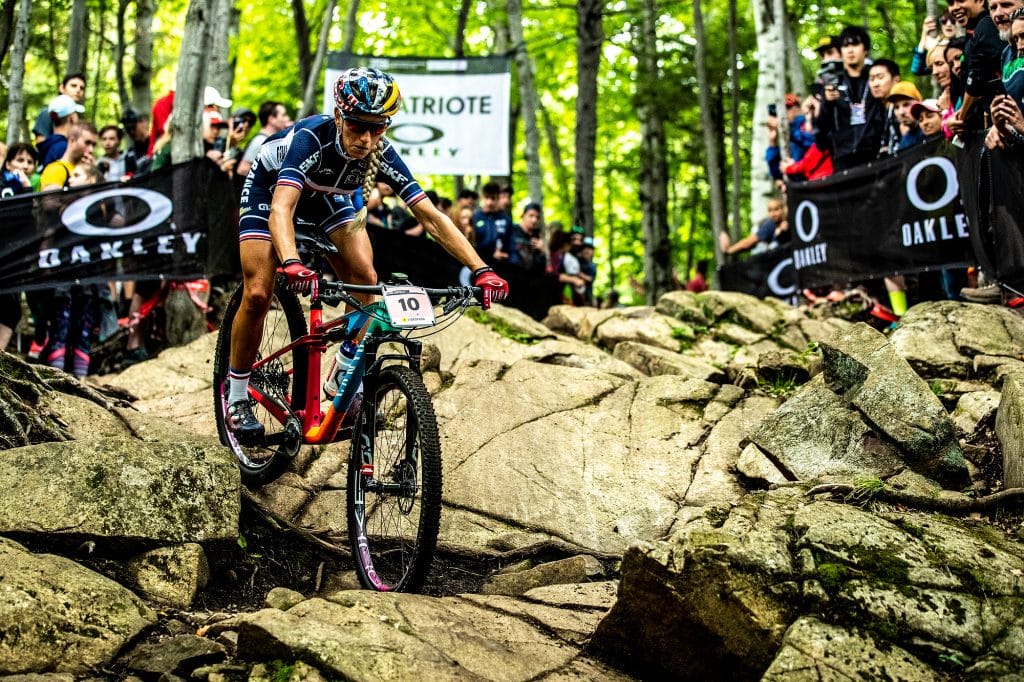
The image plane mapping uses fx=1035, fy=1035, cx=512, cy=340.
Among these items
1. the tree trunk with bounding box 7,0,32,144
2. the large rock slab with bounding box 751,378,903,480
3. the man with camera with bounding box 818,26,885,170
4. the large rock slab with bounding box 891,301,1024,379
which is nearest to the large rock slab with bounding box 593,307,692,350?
the large rock slab with bounding box 891,301,1024,379

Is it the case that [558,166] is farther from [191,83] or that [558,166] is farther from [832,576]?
[832,576]

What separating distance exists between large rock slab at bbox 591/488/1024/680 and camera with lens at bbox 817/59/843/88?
8360 mm

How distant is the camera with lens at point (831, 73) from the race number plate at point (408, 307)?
8.22 metres

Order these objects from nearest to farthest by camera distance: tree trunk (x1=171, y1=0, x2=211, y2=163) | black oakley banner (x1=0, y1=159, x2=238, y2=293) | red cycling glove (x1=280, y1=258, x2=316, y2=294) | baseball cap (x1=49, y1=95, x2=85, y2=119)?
red cycling glove (x1=280, y1=258, x2=316, y2=294), black oakley banner (x1=0, y1=159, x2=238, y2=293), tree trunk (x1=171, y1=0, x2=211, y2=163), baseball cap (x1=49, y1=95, x2=85, y2=119)

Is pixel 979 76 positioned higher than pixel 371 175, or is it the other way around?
pixel 979 76

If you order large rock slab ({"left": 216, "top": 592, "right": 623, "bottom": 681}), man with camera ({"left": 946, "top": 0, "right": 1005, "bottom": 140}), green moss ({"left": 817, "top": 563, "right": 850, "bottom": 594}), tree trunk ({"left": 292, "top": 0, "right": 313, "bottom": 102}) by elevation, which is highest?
tree trunk ({"left": 292, "top": 0, "right": 313, "bottom": 102})

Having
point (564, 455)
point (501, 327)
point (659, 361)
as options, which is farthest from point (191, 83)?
point (564, 455)

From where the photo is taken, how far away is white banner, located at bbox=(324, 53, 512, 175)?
1532cm

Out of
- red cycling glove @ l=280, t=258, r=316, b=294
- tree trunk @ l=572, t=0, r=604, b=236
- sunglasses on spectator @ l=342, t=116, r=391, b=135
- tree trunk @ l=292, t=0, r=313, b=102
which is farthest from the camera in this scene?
tree trunk @ l=292, t=0, r=313, b=102

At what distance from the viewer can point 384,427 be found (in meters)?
5.75

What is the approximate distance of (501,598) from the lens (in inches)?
217

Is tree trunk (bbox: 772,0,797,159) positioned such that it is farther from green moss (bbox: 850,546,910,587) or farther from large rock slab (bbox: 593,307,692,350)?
green moss (bbox: 850,546,910,587)

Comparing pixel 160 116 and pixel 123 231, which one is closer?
pixel 123 231

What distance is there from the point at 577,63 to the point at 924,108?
28.5ft
